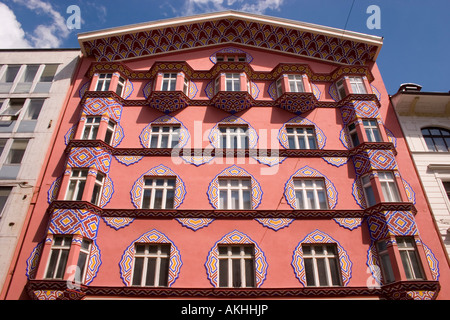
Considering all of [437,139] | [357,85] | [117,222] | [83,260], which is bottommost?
[83,260]

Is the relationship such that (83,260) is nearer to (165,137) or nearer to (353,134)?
(165,137)

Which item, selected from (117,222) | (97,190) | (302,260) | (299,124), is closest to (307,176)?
(299,124)

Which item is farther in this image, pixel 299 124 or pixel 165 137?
pixel 299 124

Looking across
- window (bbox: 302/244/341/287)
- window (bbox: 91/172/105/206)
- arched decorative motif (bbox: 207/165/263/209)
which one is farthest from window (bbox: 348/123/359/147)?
window (bbox: 91/172/105/206)

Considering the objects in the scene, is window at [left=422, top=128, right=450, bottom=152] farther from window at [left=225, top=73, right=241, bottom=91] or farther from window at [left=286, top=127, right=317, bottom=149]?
window at [left=225, top=73, right=241, bottom=91]

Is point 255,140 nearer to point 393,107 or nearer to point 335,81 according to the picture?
point 335,81

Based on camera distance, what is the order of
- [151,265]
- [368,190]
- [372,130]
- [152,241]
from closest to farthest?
1. [151,265]
2. [152,241]
3. [368,190]
4. [372,130]

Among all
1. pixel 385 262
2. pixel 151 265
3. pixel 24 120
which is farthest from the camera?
pixel 24 120

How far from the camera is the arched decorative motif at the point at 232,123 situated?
64.7 ft

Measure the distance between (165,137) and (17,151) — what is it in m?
8.38

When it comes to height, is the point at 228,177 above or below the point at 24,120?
below

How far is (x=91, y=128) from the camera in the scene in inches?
769

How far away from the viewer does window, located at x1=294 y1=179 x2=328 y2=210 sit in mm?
17641

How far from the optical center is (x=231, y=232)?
16.5 meters
